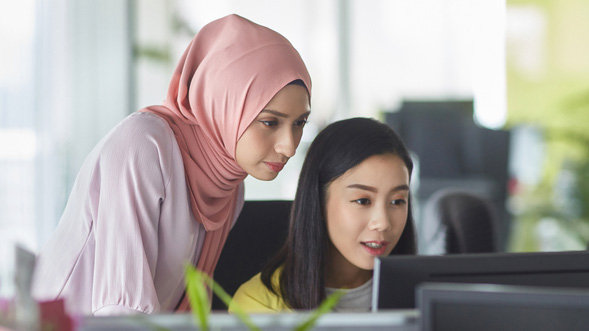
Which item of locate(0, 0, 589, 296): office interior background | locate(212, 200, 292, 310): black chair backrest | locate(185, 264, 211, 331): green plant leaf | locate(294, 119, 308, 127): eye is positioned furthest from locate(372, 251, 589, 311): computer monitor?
locate(0, 0, 589, 296): office interior background

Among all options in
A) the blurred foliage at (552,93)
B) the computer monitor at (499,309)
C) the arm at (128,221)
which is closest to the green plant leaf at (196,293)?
the computer monitor at (499,309)

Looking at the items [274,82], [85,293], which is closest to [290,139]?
[274,82]

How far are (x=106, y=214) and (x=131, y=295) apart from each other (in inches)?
6.9

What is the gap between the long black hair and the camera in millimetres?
1471

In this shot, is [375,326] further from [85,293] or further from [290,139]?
[85,293]

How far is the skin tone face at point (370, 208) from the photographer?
1436mm

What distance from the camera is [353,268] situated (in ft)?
5.11

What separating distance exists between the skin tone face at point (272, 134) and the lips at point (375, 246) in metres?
0.26

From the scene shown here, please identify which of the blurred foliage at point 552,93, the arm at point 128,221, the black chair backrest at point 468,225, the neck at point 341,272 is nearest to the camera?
the arm at point 128,221

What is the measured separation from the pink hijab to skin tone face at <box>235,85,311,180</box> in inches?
0.7

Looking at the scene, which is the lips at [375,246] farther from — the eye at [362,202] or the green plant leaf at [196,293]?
the green plant leaf at [196,293]

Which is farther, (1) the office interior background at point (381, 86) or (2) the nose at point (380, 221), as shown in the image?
(1) the office interior background at point (381, 86)

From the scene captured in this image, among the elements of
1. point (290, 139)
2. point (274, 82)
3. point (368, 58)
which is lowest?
point (290, 139)

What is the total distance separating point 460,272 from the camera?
0.99m
